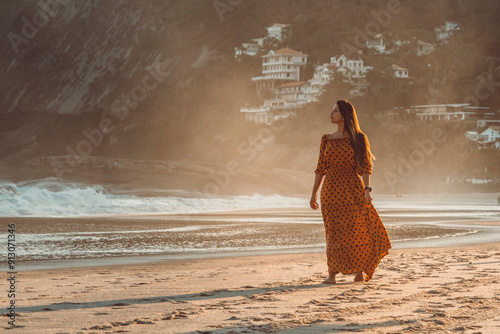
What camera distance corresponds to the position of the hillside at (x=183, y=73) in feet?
297

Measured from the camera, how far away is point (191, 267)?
9.08m

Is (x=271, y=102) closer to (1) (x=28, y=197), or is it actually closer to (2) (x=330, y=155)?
(1) (x=28, y=197)

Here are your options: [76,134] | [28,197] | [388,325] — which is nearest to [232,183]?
[28,197]

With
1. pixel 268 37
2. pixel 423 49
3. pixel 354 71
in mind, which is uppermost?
pixel 268 37

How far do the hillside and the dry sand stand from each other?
65.8 m

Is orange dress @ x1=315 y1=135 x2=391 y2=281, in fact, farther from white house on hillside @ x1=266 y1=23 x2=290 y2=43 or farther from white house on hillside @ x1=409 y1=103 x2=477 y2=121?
white house on hillside @ x1=266 y1=23 x2=290 y2=43

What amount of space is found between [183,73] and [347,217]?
114611mm

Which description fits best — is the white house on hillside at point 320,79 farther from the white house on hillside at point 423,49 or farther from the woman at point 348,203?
the woman at point 348,203

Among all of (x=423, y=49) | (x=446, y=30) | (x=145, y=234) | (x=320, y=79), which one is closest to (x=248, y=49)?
(x=320, y=79)

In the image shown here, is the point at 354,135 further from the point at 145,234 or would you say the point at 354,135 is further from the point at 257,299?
the point at 145,234

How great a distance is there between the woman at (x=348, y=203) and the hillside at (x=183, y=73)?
66.4m

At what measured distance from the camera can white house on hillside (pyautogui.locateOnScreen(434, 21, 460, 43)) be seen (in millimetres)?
104944

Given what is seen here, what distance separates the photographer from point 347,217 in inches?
287

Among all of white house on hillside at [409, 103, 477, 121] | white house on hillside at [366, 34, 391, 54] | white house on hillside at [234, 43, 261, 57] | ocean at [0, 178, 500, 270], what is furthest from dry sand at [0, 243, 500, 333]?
white house on hillside at [234, 43, 261, 57]
